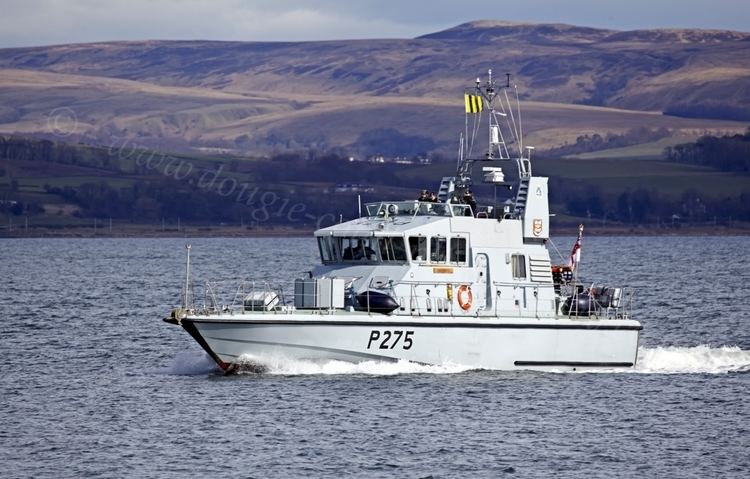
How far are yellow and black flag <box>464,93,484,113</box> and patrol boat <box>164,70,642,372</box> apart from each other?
43 mm

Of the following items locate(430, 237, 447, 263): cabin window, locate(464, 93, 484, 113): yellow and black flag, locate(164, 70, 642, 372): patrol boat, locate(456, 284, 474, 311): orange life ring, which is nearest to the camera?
locate(164, 70, 642, 372): patrol boat

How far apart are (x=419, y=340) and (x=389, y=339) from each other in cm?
82

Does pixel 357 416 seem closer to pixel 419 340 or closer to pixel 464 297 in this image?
pixel 419 340

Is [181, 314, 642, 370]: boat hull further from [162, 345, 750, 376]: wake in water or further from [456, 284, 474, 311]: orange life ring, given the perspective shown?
[456, 284, 474, 311]: orange life ring

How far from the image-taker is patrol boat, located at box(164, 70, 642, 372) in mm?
33719

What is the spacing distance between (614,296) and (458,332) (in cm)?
555

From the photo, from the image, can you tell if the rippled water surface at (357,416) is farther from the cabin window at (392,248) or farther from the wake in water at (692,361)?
the cabin window at (392,248)

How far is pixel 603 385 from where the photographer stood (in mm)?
35219

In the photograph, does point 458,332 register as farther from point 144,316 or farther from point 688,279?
point 688,279

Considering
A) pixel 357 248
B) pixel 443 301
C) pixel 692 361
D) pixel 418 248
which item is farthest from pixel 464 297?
pixel 692 361

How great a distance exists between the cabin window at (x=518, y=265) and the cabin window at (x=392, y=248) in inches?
126

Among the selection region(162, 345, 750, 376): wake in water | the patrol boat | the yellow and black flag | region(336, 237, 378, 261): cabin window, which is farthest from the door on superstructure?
the yellow and black flag

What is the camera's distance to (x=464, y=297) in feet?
118

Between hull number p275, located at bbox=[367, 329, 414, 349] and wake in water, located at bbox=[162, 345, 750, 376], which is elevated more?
hull number p275, located at bbox=[367, 329, 414, 349]
